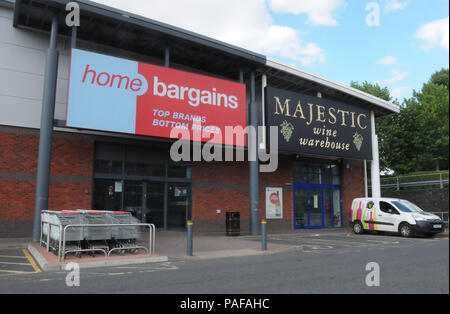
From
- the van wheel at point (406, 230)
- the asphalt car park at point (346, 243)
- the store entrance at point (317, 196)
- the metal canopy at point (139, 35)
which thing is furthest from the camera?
the store entrance at point (317, 196)

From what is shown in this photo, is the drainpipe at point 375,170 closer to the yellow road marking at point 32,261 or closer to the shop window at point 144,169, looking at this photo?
the shop window at point 144,169

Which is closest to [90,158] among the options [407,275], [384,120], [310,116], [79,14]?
[79,14]

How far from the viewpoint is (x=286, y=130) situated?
1931cm

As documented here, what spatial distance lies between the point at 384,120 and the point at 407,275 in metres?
30.8

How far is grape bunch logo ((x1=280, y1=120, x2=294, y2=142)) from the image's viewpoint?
1914cm

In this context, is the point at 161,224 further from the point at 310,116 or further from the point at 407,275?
the point at 407,275

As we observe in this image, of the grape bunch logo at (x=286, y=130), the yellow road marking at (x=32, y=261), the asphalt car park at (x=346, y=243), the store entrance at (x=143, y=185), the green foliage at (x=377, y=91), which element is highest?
the green foliage at (x=377, y=91)

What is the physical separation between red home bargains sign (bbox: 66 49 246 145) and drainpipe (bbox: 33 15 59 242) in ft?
2.19

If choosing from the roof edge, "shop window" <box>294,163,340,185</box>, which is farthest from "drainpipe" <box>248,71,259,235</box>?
"shop window" <box>294,163,340,185</box>

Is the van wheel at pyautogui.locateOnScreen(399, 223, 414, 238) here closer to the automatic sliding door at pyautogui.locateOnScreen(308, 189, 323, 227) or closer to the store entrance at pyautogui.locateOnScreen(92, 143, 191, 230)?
the automatic sliding door at pyautogui.locateOnScreen(308, 189, 323, 227)

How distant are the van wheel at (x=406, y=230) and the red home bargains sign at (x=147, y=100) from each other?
345 inches

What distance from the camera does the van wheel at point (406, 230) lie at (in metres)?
16.4

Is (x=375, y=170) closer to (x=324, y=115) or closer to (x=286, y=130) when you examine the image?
(x=324, y=115)

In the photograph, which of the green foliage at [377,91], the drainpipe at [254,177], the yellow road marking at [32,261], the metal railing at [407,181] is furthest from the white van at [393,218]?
the green foliage at [377,91]
